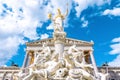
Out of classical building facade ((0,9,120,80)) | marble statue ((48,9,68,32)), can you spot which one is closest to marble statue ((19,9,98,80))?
classical building facade ((0,9,120,80))

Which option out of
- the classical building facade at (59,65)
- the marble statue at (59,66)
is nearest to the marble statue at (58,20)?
the classical building facade at (59,65)

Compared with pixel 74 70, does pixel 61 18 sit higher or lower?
higher

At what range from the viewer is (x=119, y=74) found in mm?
68938

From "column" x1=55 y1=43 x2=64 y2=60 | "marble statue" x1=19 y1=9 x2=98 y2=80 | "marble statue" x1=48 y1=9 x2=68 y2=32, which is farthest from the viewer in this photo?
"marble statue" x1=48 y1=9 x2=68 y2=32

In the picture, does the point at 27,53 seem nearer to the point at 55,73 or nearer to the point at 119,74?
the point at 119,74

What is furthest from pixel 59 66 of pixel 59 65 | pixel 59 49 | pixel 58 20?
pixel 58 20

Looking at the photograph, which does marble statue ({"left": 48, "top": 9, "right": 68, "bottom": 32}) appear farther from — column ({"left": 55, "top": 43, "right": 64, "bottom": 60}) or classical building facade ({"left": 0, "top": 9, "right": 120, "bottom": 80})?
column ({"left": 55, "top": 43, "right": 64, "bottom": 60})

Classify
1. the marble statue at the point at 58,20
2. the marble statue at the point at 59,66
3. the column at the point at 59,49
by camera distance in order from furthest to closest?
the marble statue at the point at 58,20 → the column at the point at 59,49 → the marble statue at the point at 59,66

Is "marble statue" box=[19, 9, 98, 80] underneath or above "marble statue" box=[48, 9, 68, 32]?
underneath

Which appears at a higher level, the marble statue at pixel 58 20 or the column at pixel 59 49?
the marble statue at pixel 58 20

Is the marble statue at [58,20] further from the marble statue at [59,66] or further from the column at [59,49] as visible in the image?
the column at [59,49]

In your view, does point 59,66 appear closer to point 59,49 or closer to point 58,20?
point 59,49

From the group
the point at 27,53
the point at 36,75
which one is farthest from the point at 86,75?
the point at 27,53

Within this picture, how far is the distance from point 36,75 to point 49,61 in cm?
171
